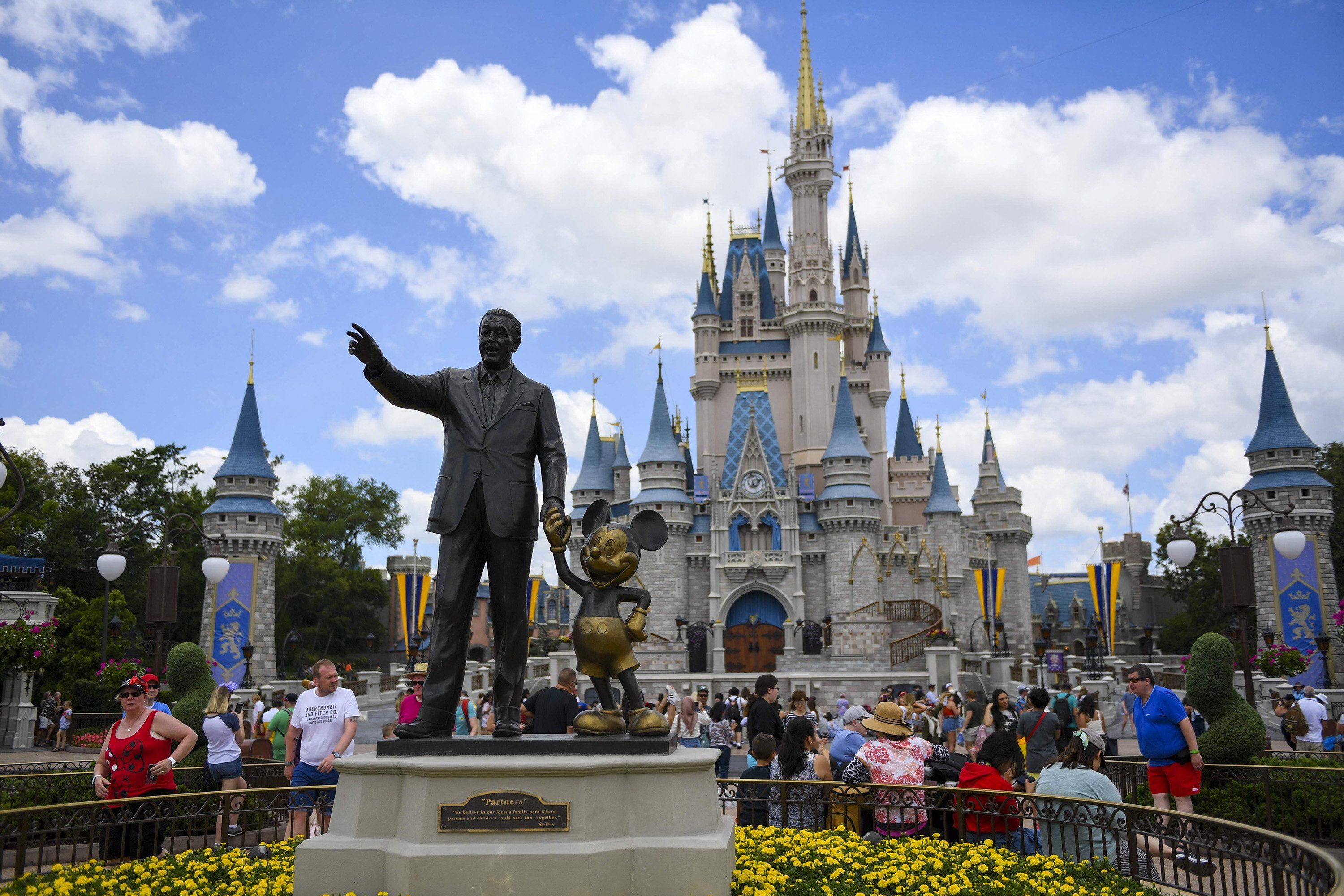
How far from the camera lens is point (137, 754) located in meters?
7.07

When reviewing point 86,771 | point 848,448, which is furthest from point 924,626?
point 86,771

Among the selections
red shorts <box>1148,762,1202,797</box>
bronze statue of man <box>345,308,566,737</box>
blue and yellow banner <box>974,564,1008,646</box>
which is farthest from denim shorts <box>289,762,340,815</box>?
blue and yellow banner <box>974,564,1008,646</box>

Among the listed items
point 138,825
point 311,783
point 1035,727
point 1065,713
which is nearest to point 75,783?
point 138,825

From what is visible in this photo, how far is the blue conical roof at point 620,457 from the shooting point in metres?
51.6

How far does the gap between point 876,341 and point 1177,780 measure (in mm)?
49160

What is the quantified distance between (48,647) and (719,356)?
117 ft

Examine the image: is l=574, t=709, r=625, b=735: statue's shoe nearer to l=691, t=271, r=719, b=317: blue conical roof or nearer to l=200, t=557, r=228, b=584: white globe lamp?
l=200, t=557, r=228, b=584: white globe lamp

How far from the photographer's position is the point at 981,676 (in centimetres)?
3098

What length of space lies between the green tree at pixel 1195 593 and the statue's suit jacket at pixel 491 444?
1740 inches

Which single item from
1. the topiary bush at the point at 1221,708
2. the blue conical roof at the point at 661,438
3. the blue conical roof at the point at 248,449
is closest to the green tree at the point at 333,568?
the blue conical roof at the point at 248,449

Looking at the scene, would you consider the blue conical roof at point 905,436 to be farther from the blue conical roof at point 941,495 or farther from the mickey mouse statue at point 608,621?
the mickey mouse statue at point 608,621

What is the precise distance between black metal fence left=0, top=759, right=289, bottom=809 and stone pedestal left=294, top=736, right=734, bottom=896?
13.5 ft

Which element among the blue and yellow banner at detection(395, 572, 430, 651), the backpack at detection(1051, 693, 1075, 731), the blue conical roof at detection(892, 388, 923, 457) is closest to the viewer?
the backpack at detection(1051, 693, 1075, 731)

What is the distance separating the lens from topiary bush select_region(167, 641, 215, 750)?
9.88 m
